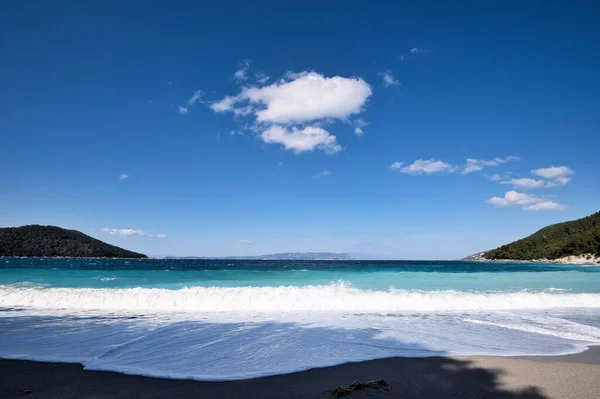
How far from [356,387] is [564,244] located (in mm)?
115184

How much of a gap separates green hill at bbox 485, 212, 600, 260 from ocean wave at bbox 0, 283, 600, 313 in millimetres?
88090

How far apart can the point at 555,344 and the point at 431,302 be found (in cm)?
677

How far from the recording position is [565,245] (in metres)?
91.2

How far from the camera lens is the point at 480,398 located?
407cm

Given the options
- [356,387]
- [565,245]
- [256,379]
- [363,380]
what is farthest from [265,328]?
[565,245]

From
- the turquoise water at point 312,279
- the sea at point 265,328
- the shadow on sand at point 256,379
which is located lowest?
the turquoise water at point 312,279

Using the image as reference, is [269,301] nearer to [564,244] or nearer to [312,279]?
[312,279]

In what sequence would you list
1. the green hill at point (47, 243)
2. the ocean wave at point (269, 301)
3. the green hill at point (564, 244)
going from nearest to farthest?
Answer: the ocean wave at point (269, 301)
the green hill at point (564, 244)
the green hill at point (47, 243)

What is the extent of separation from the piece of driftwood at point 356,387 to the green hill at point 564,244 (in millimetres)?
101021

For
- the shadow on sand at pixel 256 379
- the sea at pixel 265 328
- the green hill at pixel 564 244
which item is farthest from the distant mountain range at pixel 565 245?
the shadow on sand at pixel 256 379

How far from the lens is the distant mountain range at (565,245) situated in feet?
271

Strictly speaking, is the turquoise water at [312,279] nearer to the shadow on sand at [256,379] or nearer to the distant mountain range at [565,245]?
the shadow on sand at [256,379]

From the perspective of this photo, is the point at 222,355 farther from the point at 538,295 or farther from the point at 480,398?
the point at 538,295

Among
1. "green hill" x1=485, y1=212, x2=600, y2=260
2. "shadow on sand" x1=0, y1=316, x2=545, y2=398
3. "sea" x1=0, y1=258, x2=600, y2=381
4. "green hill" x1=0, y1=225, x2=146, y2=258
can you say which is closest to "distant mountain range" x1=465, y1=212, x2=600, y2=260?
"green hill" x1=485, y1=212, x2=600, y2=260
